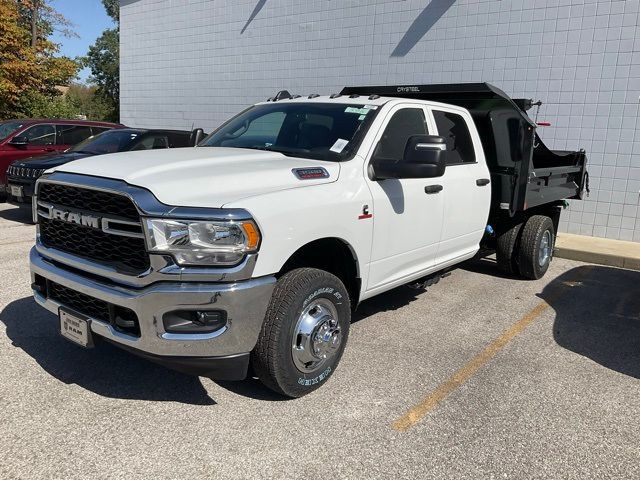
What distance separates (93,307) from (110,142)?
7.14 meters

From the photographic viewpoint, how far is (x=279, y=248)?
10.4 ft

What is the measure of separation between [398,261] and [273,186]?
4.85 feet

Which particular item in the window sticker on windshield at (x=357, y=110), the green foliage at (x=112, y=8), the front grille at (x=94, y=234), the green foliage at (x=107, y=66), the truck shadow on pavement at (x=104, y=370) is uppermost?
the green foliage at (x=112, y=8)

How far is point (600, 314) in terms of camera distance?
5.68 meters

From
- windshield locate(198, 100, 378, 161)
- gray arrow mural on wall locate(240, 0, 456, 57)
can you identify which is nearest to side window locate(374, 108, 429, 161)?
windshield locate(198, 100, 378, 161)

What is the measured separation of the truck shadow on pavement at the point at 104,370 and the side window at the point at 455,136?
3.05 metres

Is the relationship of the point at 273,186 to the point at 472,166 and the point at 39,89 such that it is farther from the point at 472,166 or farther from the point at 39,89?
the point at 39,89

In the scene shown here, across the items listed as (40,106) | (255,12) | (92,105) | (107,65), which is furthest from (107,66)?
(255,12)

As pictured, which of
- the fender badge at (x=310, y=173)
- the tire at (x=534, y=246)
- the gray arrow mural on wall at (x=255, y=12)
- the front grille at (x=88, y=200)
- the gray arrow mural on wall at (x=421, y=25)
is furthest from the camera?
the gray arrow mural on wall at (x=255, y=12)

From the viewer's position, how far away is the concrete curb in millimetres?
7887

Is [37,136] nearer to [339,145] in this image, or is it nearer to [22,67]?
[339,145]

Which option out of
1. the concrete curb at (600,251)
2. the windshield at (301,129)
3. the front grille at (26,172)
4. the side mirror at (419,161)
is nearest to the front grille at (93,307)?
the windshield at (301,129)

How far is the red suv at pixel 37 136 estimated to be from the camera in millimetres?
10531

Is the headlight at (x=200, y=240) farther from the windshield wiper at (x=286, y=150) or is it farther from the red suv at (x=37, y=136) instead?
the red suv at (x=37, y=136)
